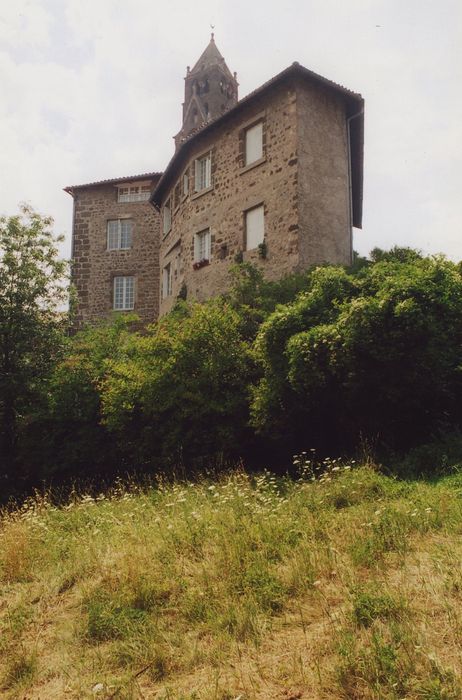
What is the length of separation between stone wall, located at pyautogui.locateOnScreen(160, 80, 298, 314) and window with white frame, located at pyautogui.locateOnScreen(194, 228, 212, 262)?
223mm

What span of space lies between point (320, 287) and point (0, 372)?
10.2m

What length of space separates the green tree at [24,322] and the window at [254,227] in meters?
6.04

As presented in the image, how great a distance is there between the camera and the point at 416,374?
865cm

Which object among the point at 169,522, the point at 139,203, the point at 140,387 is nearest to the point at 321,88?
the point at 140,387

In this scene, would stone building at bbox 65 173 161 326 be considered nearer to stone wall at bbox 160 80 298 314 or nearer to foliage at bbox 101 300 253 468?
stone wall at bbox 160 80 298 314

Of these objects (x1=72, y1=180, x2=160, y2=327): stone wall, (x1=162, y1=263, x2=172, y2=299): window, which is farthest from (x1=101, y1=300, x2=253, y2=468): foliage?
(x1=72, y1=180, x2=160, y2=327): stone wall

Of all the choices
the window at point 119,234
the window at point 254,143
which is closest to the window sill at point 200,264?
the window at point 254,143

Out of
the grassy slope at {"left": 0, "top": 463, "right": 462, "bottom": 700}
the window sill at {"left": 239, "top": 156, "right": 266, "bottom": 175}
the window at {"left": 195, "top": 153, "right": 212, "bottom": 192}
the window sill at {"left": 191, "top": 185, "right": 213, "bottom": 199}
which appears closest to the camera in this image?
the grassy slope at {"left": 0, "top": 463, "right": 462, "bottom": 700}

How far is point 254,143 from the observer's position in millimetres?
17578

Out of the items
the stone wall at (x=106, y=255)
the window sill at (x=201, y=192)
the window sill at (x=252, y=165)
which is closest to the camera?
the window sill at (x=252, y=165)

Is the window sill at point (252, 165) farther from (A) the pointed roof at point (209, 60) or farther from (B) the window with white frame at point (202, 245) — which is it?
(A) the pointed roof at point (209, 60)

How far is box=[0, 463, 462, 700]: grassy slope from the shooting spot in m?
3.84

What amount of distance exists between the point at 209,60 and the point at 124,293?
24577mm

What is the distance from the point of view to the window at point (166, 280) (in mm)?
23641
